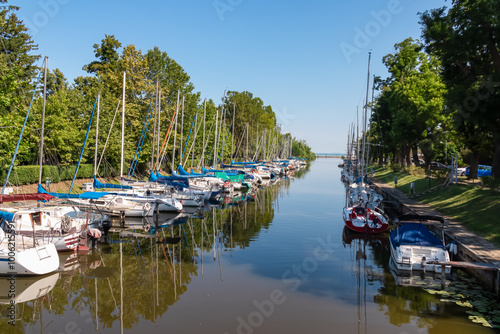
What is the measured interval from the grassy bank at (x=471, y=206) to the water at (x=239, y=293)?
4.87 metres

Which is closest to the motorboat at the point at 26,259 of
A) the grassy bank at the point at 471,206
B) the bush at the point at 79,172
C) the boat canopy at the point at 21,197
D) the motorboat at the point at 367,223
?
the boat canopy at the point at 21,197

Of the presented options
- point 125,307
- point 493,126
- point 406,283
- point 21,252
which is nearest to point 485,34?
point 493,126

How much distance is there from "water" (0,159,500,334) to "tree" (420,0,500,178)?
35.6ft

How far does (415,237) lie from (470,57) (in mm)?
16111

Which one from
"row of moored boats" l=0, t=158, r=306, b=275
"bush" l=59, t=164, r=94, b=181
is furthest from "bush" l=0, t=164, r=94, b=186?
"row of moored boats" l=0, t=158, r=306, b=275

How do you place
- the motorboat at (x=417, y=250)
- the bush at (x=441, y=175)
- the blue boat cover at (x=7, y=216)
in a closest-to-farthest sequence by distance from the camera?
the motorboat at (x=417, y=250) < the blue boat cover at (x=7, y=216) < the bush at (x=441, y=175)

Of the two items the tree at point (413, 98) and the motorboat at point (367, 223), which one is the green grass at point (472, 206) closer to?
the motorboat at point (367, 223)

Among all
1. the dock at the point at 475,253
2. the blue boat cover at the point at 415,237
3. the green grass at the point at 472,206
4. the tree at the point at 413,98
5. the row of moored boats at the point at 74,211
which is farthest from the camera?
the tree at the point at 413,98

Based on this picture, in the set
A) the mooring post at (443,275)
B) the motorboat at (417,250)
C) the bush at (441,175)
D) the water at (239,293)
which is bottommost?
the water at (239,293)

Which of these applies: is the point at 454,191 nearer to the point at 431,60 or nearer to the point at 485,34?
the point at 485,34

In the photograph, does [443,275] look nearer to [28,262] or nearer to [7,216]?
[28,262]

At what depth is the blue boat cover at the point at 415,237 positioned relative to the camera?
1878 centimetres

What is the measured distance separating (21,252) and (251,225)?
1630 centimetres

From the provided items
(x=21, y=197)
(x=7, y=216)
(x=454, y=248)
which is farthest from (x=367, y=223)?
(x=7, y=216)
